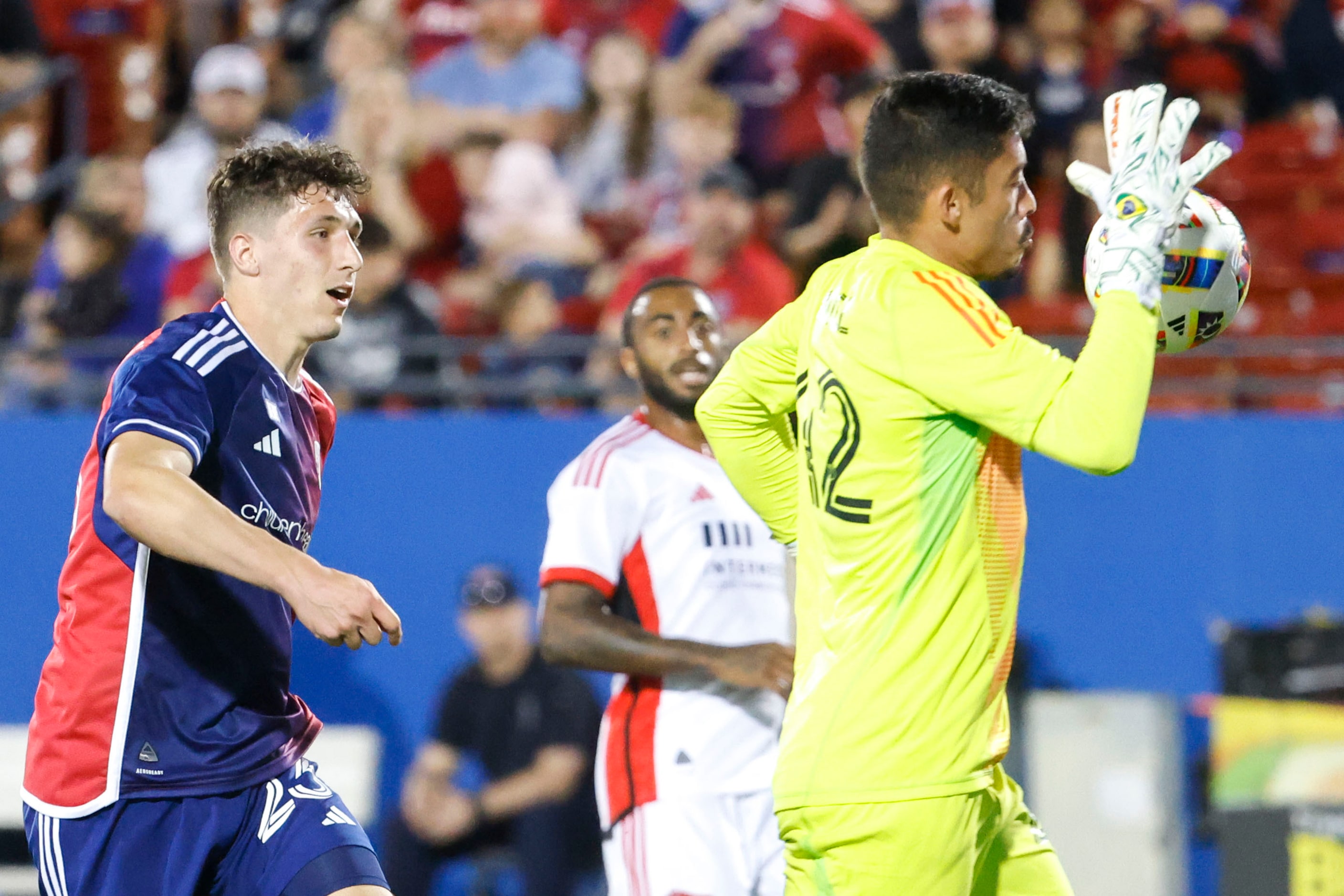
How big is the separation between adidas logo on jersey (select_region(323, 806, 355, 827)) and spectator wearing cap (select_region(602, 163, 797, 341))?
429 centimetres

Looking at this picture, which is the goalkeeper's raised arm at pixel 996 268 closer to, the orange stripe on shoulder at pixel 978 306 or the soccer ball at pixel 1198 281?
the orange stripe on shoulder at pixel 978 306

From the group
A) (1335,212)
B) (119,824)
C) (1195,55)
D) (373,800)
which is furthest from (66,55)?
(119,824)

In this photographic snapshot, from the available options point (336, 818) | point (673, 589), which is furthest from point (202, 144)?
point (336, 818)

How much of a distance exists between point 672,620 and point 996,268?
1981mm

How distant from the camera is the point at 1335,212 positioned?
864 centimetres

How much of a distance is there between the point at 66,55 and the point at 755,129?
15.7ft

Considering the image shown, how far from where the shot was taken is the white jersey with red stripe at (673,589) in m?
4.89

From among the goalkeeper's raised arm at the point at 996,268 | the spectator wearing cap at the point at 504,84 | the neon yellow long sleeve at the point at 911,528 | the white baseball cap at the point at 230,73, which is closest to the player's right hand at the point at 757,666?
the neon yellow long sleeve at the point at 911,528

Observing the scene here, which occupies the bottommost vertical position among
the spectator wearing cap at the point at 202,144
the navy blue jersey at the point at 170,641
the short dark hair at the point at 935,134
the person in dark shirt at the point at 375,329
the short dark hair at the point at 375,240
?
the navy blue jersey at the point at 170,641

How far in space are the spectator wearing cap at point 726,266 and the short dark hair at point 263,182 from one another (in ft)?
12.9

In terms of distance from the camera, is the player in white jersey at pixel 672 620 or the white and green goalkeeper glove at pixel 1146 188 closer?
the white and green goalkeeper glove at pixel 1146 188

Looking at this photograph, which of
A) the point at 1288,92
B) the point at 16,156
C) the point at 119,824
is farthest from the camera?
the point at 16,156

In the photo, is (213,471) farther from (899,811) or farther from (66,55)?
(66,55)

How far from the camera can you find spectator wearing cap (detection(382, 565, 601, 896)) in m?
7.44
